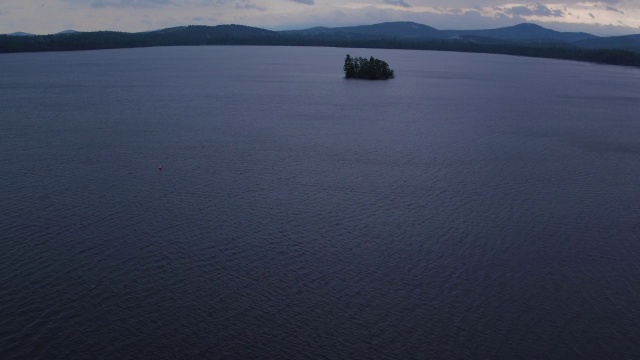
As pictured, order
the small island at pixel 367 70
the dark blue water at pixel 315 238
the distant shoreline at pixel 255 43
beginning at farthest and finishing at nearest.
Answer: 1. the distant shoreline at pixel 255 43
2. the small island at pixel 367 70
3. the dark blue water at pixel 315 238

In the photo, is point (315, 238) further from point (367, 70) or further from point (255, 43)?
point (255, 43)

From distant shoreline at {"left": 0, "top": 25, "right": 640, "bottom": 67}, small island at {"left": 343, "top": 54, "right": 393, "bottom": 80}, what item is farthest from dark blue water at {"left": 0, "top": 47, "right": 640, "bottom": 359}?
distant shoreline at {"left": 0, "top": 25, "right": 640, "bottom": 67}

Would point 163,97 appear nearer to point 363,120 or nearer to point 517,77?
point 363,120

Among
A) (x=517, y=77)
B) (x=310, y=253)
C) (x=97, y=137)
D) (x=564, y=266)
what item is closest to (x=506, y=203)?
(x=564, y=266)

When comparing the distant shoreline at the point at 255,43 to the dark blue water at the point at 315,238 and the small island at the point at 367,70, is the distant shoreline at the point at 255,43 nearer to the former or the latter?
the small island at the point at 367,70

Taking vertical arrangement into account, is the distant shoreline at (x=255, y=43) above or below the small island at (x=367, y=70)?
above

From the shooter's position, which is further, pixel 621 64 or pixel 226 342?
pixel 621 64

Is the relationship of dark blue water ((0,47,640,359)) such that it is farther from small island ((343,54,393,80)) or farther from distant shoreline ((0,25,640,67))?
distant shoreline ((0,25,640,67))

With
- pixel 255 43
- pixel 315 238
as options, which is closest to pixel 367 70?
pixel 315 238

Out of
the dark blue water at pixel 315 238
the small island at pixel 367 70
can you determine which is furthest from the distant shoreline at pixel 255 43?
the dark blue water at pixel 315 238
